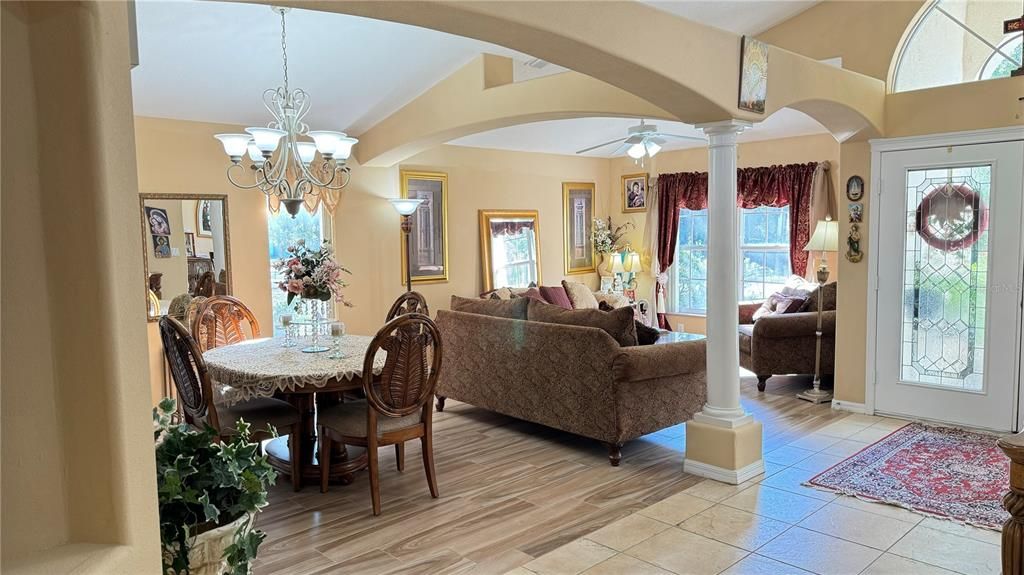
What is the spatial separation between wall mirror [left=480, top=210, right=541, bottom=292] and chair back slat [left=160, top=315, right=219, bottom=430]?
14.0 feet

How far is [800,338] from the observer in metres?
6.12

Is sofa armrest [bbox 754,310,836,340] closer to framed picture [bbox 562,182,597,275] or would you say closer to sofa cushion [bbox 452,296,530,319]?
sofa cushion [bbox 452,296,530,319]

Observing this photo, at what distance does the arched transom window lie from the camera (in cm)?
484

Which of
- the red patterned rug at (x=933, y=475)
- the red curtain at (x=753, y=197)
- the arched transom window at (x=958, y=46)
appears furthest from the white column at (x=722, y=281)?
the red curtain at (x=753, y=197)

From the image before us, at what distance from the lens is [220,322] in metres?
4.96

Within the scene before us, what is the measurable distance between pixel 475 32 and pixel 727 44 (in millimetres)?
1601

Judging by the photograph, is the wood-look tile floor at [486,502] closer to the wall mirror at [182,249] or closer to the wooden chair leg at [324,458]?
the wooden chair leg at [324,458]

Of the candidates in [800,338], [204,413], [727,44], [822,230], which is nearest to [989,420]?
[800,338]

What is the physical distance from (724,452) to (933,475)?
1228mm

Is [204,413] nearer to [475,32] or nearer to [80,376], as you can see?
[475,32]

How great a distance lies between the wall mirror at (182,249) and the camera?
5258 millimetres

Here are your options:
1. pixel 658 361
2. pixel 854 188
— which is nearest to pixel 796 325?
pixel 854 188

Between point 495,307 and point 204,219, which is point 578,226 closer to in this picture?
point 495,307

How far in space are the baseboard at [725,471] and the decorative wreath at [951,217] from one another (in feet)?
7.38
